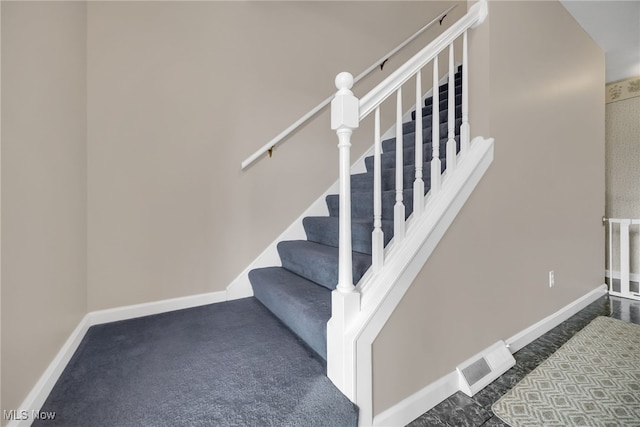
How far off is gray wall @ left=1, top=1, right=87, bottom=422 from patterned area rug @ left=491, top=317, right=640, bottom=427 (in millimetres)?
1811

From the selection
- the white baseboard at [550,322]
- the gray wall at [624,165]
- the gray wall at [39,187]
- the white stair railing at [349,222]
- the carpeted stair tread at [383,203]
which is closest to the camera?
the gray wall at [39,187]

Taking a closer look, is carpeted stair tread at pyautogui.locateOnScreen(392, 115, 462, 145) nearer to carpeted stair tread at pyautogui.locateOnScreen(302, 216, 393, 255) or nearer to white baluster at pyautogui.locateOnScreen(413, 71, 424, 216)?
white baluster at pyautogui.locateOnScreen(413, 71, 424, 216)

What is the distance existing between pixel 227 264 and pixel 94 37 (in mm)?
1520

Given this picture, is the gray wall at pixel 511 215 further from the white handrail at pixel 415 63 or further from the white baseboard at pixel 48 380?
the white baseboard at pixel 48 380

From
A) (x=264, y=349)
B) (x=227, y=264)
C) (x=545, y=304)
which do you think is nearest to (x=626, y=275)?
(x=545, y=304)

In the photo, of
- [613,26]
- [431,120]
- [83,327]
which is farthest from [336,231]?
[613,26]

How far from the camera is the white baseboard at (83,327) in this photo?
876mm

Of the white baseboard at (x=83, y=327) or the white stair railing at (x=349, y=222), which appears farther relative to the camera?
the white stair railing at (x=349, y=222)

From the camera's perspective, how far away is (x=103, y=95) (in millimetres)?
1557

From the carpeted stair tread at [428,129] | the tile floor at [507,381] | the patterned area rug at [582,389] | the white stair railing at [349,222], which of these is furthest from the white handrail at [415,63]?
the patterned area rug at [582,389]

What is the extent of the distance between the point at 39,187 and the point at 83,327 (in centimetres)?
84

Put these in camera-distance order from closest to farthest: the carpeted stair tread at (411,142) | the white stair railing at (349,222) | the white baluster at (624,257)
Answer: the white stair railing at (349,222) < the carpeted stair tread at (411,142) < the white baluster at (624,257)

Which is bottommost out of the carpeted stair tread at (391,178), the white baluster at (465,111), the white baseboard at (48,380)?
the white baseboard at (48,380)

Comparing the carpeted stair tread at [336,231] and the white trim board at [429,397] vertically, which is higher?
the carpeted stair tread at [336,231]
